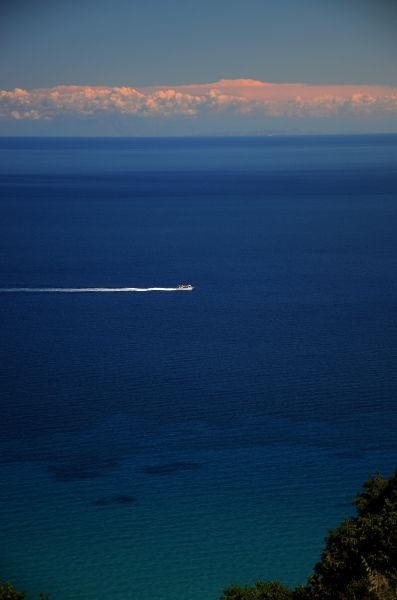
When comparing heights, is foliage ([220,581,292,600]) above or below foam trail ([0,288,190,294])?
below

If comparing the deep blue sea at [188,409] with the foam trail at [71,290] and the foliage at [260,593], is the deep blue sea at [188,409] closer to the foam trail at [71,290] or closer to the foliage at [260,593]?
the foam trail at [71,290]

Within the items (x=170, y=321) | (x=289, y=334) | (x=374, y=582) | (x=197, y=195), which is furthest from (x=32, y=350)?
(x=197, y=195)

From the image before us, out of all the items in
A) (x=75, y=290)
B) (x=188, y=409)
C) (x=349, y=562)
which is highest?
(x=75, y=290)

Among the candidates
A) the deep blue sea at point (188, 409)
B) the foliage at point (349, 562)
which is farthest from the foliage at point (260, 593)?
the deep blue sea at point (188, 409)

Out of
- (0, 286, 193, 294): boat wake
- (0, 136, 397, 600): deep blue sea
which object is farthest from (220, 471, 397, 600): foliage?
(0, 286, 193, 294): boat wake

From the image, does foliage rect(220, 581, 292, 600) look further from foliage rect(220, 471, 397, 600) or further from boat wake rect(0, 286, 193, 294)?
boat wake rect(0, 286, 193, 294)

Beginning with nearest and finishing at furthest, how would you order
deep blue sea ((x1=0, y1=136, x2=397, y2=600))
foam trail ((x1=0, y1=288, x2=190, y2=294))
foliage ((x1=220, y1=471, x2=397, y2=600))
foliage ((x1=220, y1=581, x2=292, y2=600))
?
foliage ((x1=220, y1=471, x2=397, y2=600))
foliage ((x1=220, y1=581, x2=292, y2=600))
deep blue sea ((x1=0, y1=136, x2=397, y2=600))
foam trail ((x1=0, y1=288, x2=190, y2=294))

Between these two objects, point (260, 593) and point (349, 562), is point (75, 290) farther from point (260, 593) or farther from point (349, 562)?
point (349, 562)

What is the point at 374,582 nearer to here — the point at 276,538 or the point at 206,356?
the point at 276,538

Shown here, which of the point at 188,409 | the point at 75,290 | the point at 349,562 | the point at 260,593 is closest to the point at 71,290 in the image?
the point at 75,290
